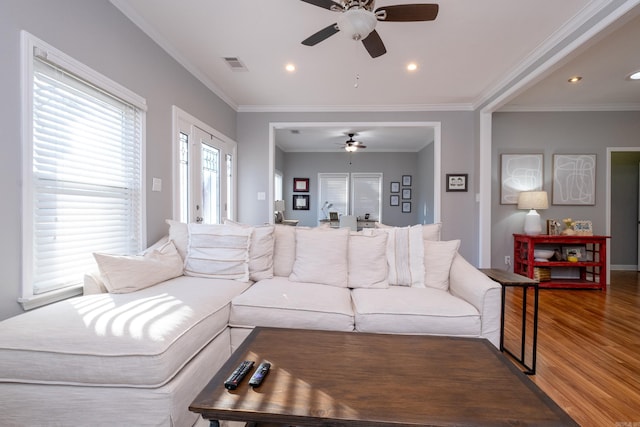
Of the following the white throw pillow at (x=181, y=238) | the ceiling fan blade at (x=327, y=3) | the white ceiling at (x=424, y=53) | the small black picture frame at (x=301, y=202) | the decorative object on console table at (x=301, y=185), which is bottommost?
the white throw pillow at (x=181, y=238)

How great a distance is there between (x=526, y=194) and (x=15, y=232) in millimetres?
5440

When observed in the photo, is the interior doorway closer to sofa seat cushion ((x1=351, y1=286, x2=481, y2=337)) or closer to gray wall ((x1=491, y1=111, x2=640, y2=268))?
gray wall ((x1=491, y1=111, x2=640, y2=268))

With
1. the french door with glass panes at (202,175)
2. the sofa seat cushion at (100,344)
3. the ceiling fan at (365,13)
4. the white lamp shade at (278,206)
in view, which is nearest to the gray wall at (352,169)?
the white lamp shade at (278,206)

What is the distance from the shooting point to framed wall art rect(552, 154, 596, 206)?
4.56 m

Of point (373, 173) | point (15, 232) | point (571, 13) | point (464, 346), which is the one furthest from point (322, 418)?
point (373, 173)

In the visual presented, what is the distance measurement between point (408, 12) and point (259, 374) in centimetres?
227

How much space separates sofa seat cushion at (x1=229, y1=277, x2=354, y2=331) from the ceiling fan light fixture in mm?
1756

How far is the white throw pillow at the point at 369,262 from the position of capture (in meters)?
2.35

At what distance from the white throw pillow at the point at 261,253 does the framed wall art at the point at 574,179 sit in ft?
14.9

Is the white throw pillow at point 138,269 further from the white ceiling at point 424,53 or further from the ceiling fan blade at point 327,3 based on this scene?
the ceiling fan blade at point 327,3

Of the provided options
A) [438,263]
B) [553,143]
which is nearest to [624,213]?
[553,143]

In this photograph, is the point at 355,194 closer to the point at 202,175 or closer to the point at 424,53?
the point at 202,175

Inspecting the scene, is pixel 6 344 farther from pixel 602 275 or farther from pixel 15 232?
pixel 602 275

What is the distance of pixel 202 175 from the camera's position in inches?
147
